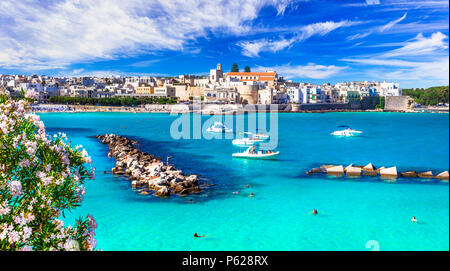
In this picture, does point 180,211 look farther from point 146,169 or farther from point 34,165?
point 34,165

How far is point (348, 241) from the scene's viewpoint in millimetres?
7156

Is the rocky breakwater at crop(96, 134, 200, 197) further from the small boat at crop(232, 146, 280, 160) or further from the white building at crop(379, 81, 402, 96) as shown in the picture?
the white building at crop(379, 81, 402, 96)

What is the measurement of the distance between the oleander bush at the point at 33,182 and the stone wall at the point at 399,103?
74832 mm

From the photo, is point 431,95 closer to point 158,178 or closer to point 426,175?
point 426,175

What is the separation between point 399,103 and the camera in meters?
68.7

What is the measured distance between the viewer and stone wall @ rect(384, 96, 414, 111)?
224 feet

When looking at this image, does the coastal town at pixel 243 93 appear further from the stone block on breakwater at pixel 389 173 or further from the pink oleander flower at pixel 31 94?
the pink oleander flower at pixel 31 94

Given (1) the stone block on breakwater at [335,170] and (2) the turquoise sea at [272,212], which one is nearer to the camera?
(2) the turquoise sea at [272,212]

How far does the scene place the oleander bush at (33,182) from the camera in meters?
2.05

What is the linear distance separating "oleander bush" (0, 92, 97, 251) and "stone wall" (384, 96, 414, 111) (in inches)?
2946

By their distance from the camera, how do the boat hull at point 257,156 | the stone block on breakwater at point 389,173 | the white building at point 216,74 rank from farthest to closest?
the white building at point 216,74, the boat hull at point 257,156, the stone block on breakwater at point 389,173

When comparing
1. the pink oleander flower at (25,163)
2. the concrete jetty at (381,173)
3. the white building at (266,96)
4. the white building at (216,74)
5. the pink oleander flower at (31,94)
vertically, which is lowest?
the concrete jetty at (381,173)

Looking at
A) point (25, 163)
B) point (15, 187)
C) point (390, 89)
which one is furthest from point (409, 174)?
point (390, 89)

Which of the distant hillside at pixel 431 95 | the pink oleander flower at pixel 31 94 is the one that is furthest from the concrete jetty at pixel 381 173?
the distant hillside at pixel 431 95
